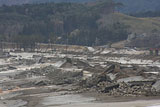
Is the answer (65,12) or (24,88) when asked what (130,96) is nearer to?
(24,88)

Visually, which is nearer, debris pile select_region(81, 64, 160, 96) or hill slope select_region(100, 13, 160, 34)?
debris pile select_region(81, 64, 160, 96)

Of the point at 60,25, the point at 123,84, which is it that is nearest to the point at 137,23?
the point at 60,25

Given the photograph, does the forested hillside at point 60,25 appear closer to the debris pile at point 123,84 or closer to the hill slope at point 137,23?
the hill slope at point 137,23

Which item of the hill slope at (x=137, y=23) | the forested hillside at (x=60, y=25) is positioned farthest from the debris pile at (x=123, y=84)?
the hill slope at (x=137, y=23)

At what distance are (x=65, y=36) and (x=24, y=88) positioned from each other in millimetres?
105648

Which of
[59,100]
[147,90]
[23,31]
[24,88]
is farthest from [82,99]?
[23,31]

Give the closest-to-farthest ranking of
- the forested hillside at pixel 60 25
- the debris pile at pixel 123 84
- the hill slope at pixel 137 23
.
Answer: the debris pile at pixel 123 84 < the forested hillside at pixel 60 25 < the hill slope at pixel 137 23

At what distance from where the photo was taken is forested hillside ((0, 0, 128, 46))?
134500 millimetres

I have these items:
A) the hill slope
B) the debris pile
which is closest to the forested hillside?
the hill slope

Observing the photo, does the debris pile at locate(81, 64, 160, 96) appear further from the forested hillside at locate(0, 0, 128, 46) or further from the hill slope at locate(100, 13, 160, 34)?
the hill slope at locate(100, 13, 160, 34)

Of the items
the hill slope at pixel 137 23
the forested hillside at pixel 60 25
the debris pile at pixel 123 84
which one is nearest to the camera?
the debris pile at pixel 123 84

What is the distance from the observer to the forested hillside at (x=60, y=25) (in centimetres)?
13450

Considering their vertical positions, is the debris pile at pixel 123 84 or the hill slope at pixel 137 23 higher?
the hill slope at pixel 137 23

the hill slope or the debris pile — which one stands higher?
the hill slope
